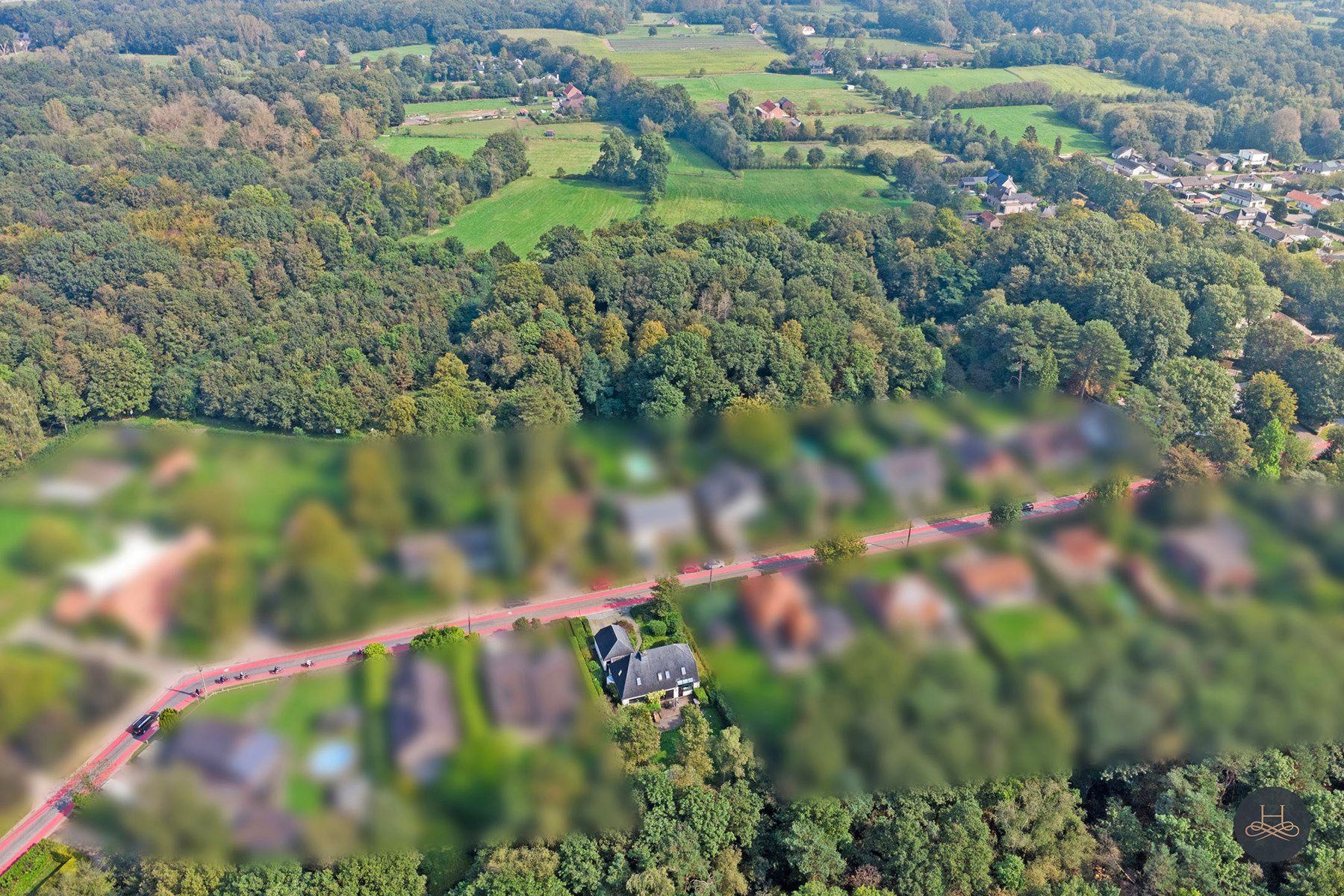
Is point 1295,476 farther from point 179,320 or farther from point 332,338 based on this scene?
point 179,320

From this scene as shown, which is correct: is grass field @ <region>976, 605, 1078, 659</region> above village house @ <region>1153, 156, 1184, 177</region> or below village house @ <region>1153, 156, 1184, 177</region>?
above

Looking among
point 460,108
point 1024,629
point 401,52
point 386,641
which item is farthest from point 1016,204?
point 401,52

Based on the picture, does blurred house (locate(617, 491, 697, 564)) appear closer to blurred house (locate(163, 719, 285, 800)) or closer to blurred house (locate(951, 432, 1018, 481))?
blurred house (locate(951, 432, 1018, 481))

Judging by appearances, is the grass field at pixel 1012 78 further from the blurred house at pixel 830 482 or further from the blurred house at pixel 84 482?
the blurred house at pixel 84 482

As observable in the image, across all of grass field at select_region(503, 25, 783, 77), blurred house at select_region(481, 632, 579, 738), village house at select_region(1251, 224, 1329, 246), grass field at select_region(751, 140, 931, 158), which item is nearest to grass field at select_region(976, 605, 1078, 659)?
blurred house at select_region(481, 632, 579, 738)

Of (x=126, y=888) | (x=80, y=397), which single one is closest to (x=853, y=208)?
(x=80, y=397)

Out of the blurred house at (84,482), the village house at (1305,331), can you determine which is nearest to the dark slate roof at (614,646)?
the blurred house at (84,482)
